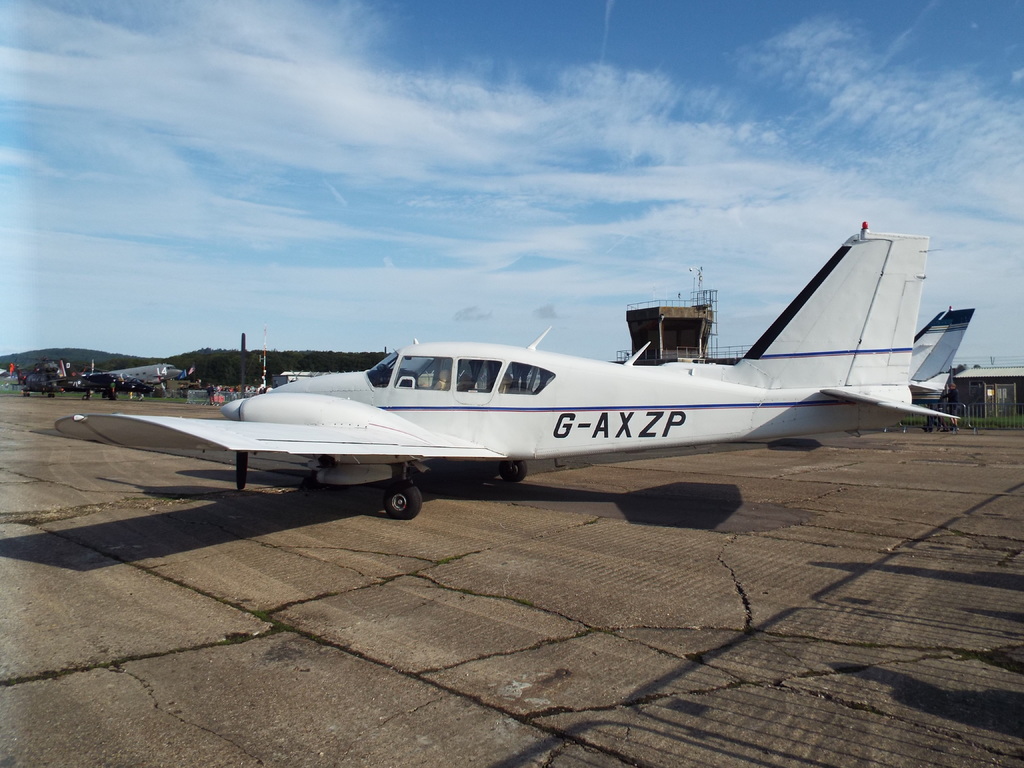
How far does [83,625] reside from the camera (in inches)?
193

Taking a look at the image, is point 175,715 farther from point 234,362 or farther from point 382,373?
point 234,362

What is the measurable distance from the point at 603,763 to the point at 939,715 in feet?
6.58

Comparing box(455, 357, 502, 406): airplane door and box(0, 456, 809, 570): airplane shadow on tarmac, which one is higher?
box(455, 357, 502, 406): airplane door

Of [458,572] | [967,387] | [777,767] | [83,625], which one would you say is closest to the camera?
[777,767]

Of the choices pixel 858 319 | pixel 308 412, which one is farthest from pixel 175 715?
pixel 858 319

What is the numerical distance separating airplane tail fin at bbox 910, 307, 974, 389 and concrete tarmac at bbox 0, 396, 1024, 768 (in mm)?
20610

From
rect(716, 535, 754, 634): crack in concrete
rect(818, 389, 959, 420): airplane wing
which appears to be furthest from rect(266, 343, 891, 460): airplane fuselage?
rect(716, 535, 754, 634): crack in concrete

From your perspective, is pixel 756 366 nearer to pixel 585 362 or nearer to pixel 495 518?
pixel 585 362

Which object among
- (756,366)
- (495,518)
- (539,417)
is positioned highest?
(756,366)

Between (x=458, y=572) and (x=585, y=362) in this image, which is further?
(x=585, y=362)

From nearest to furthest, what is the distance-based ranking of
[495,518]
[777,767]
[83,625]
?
1. [777,767]
2. [83,625]
3. [495,518]

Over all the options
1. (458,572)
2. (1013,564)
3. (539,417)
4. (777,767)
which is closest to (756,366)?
(539,417)

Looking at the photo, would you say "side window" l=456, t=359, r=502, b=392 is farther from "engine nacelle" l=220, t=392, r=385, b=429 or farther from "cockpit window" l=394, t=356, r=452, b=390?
"engine nacelle" l=220, t=392, r=385, b=429

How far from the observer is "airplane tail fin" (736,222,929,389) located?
8.73 m
